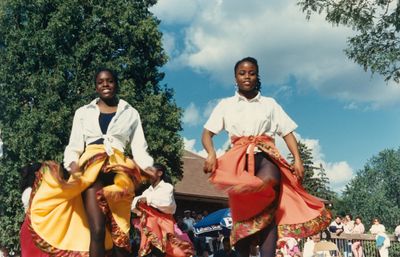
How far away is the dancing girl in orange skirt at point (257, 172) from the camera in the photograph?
4.62 metres

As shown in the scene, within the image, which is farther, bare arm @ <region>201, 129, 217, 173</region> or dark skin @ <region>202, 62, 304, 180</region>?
dark skin @ <region>202, 62, 304, 180</region>

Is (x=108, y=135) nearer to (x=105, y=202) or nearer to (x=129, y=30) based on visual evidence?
(x=105, y=202)

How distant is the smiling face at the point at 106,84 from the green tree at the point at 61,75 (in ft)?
47.5

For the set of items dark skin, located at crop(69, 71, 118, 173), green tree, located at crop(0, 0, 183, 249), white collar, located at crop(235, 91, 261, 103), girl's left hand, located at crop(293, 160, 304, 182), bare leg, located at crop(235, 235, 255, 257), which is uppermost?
green tree, located at crop(0, 0, 183, 249)

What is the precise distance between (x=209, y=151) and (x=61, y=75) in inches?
636

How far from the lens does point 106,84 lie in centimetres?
518

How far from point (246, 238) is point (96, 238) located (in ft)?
4.14

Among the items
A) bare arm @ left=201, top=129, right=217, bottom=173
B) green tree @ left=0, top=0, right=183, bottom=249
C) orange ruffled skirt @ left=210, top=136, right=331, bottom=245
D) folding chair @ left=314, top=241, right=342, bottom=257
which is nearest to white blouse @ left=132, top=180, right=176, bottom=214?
bare arm @ left=201, top=129, right=217, bottom=173

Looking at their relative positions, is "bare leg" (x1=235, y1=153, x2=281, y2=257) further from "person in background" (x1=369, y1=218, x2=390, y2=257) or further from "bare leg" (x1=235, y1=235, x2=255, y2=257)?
"person in background" (x1=369, y1=218, x2=390, y2=257)

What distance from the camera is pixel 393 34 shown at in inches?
657

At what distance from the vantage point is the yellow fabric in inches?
193

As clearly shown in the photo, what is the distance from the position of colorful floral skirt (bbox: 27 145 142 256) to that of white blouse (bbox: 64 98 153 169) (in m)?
0.09

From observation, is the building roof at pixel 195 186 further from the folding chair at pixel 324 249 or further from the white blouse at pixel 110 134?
the white blouse at pixel 110 134

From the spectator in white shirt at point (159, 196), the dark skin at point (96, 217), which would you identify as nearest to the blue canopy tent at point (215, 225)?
the spectator in white shirt at point (159, 196)
